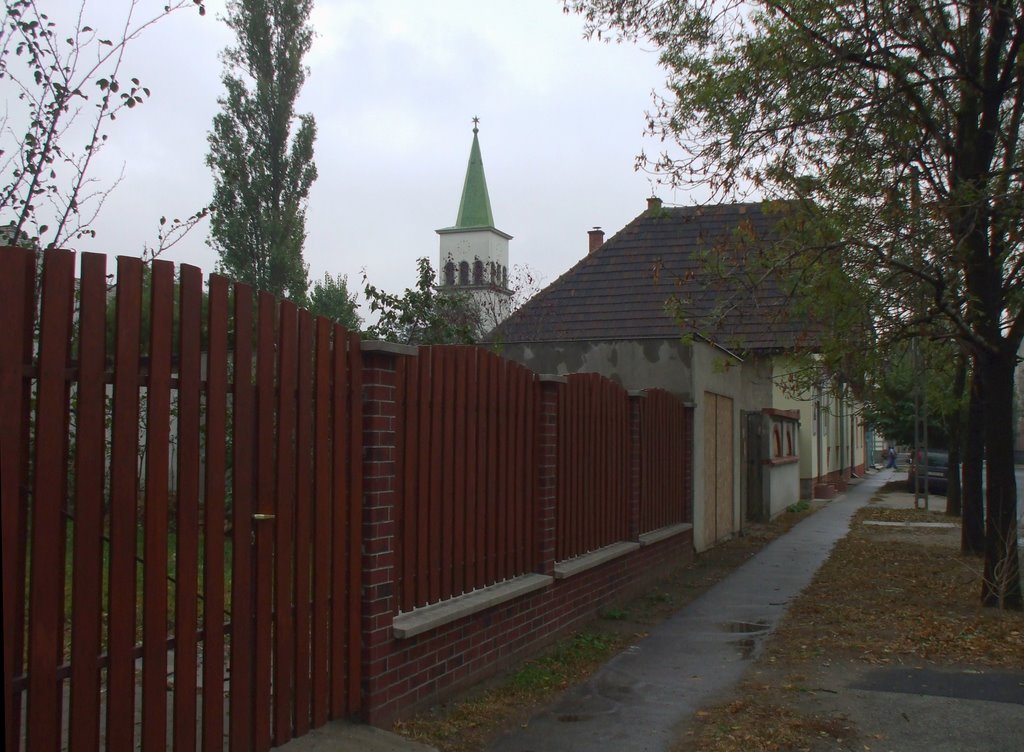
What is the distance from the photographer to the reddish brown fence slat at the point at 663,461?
1111cm

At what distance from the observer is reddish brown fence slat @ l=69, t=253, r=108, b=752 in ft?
12.1

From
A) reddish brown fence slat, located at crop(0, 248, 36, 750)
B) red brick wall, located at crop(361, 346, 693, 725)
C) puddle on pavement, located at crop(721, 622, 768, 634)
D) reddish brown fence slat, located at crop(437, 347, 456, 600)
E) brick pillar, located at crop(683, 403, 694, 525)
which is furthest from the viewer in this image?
brick pillar, located at crop(683, 403, 694, 525)

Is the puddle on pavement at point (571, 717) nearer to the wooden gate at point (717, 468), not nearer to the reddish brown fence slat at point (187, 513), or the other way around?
the reddish brown fence slat at point (187, 513)

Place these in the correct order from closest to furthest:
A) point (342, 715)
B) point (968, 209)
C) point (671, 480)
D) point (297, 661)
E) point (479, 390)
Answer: point (297, 661) → point (342, 715) → point (479, 390) → point (968, 209) → point (671, 480)

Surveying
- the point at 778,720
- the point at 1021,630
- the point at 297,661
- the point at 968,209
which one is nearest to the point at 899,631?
the point at 1021,630

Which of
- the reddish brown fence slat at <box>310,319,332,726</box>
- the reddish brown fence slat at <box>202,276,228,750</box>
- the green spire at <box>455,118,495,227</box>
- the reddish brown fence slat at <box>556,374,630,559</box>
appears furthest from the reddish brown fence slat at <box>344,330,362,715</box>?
the green spire at <box>455,118,495,227</box>

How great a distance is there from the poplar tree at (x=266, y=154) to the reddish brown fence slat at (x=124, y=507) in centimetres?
2647

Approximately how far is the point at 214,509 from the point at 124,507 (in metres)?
0.52

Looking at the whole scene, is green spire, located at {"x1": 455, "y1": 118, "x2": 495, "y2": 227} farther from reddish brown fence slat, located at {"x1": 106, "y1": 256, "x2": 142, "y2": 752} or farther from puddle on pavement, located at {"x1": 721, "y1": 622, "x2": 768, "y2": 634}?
reddish brown fence slat, located at {"x1": 106, "y1": 256, "x2": 142, "y2": 752}

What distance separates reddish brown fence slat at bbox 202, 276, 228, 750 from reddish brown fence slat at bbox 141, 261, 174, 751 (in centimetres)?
27

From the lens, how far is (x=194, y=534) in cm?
426

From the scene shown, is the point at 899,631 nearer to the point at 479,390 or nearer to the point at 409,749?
the point at 479,390

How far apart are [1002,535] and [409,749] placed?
6.96 m

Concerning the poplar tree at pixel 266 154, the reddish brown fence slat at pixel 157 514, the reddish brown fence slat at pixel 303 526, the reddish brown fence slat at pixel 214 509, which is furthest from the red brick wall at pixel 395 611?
the poplar tree at pixel 266 154
